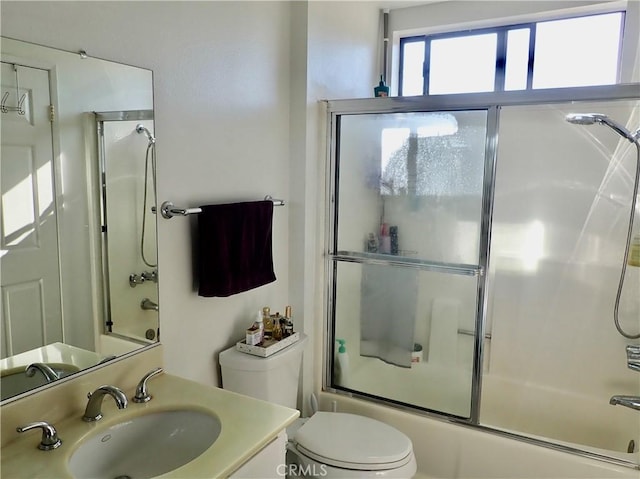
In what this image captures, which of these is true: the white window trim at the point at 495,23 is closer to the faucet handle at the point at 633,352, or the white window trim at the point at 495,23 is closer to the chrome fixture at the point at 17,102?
the faucet handle at the point at 633,352

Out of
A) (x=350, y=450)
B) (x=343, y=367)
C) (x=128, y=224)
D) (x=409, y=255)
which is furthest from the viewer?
(x=343, y=367)

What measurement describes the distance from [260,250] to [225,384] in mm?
567

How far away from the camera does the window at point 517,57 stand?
105 inches

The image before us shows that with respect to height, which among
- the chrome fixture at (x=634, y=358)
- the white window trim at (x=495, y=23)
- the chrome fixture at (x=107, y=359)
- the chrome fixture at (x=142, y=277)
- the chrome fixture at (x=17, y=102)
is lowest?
the chrome fixture at (x=634, y=358)

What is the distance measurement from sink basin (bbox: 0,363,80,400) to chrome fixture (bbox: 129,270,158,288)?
13.6 inches

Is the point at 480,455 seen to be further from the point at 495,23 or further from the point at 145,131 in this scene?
the point at 495,23

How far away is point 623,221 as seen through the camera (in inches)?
97.7

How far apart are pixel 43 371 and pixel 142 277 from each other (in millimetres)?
419

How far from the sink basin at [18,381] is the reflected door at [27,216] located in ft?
0.17

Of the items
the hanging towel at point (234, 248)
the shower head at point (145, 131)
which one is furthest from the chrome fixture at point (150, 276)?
the shower head at point (145, 131)

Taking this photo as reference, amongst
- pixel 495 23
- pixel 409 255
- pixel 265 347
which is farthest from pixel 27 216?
pixel 495 23

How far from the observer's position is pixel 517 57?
113 inches

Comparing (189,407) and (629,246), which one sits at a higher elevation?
(629,246)

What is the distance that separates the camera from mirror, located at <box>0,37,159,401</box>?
4.13ft
